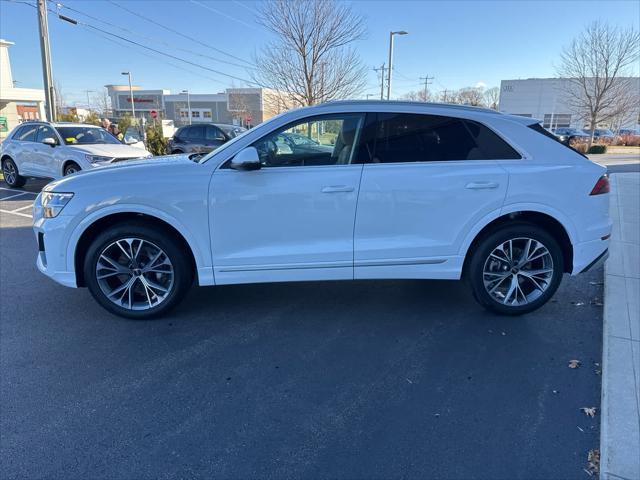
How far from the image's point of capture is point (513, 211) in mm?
3752

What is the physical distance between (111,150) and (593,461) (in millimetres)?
10899

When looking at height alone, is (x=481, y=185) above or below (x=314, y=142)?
below

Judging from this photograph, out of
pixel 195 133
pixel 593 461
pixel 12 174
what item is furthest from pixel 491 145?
pixel 195 133

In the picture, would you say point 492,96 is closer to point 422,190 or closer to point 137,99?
point 137,99

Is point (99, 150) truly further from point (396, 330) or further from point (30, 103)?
point (30, 103)

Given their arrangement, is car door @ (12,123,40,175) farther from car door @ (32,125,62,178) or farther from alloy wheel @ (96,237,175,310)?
alloy wheel @ (96,237,175,310)

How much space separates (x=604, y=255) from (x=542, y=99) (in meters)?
76.3

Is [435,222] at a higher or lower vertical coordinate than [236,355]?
higher

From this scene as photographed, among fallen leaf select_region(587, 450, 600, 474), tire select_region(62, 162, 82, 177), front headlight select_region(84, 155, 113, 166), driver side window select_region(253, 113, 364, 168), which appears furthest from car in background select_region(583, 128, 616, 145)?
fallen leaf select_region(587, 450, 600, 474)

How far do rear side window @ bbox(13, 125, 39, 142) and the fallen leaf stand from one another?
12751mm

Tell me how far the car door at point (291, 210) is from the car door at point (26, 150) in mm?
9569

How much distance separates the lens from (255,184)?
11.8 feet

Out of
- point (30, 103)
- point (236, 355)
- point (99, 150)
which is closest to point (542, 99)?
point (30, 103)

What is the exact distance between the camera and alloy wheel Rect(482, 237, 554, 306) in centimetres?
392
